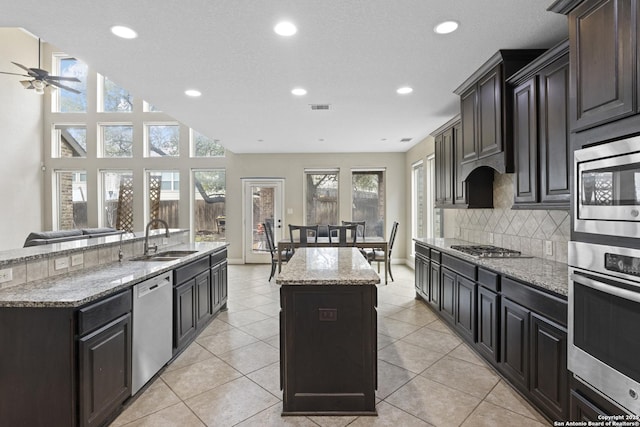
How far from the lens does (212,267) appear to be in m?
3.58

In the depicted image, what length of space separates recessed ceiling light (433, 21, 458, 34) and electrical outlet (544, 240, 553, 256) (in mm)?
1867

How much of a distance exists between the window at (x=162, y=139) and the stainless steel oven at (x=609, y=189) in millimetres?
7463

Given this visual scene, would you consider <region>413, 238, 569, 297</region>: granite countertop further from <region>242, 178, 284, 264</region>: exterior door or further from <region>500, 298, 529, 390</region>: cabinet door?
<region>242, 178, 284, 264</region>: exterior door

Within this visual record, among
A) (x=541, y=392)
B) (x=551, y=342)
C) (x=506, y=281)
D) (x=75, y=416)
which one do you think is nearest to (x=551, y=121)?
(x=506, y=281)

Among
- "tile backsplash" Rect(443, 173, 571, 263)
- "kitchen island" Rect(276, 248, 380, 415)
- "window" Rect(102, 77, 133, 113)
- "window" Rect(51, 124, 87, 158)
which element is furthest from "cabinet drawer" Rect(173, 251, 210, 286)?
"window" Rect(51, 124, 87, 158)

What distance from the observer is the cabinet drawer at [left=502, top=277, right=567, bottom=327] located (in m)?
1.70

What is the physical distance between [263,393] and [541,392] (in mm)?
1780

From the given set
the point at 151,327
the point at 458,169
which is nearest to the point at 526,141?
the point at 458,169

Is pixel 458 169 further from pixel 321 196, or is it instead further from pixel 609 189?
pixel 321 196

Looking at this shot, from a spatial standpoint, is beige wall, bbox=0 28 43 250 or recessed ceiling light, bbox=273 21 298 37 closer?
recessed ceiling light, bbox=273 21 298 37

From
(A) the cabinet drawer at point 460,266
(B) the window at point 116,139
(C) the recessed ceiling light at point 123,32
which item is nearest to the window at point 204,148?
(B) the window at point 116,139

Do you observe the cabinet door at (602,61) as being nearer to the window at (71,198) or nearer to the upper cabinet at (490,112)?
the upper cabinet at (490,112)

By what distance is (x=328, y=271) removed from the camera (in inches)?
84.7

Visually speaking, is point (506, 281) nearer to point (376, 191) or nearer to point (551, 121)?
point (551, 121)
